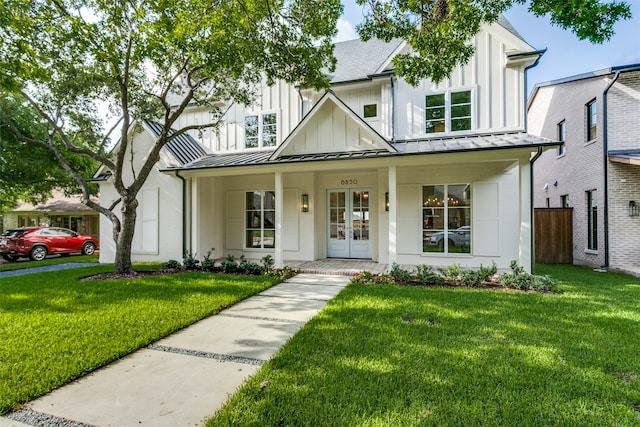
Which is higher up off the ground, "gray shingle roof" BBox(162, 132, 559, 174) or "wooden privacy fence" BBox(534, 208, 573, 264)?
"gray shingle roof" BBox(162, 132, 559, 174)

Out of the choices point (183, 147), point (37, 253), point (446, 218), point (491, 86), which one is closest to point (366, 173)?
point (446, 218)

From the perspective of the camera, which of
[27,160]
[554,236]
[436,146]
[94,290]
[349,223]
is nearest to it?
[94,290]

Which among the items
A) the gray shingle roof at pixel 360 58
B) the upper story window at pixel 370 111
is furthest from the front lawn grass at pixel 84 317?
the gray shingle roof at pixel 360 58

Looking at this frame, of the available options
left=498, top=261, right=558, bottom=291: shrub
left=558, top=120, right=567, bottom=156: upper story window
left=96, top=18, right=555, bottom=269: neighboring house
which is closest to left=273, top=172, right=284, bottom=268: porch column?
left=96, top=18, right=555, bottom=269: neighboring house

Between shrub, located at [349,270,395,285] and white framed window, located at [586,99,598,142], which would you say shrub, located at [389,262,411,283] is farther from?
white framed window, located at [586,99,598,142]

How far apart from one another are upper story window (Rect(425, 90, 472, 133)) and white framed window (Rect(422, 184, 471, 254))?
72.9 inches

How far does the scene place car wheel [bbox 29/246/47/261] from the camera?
13.5 metres

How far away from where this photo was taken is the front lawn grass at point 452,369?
2457 millimetres

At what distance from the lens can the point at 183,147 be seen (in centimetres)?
1122

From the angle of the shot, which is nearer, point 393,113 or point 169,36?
point 169,36

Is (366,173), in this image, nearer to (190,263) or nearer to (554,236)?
(190,263)

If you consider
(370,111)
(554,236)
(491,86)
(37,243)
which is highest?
(491,86)

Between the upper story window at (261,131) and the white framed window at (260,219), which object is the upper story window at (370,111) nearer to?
the upper story window at (261,131)

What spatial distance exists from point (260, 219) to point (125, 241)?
434cm
